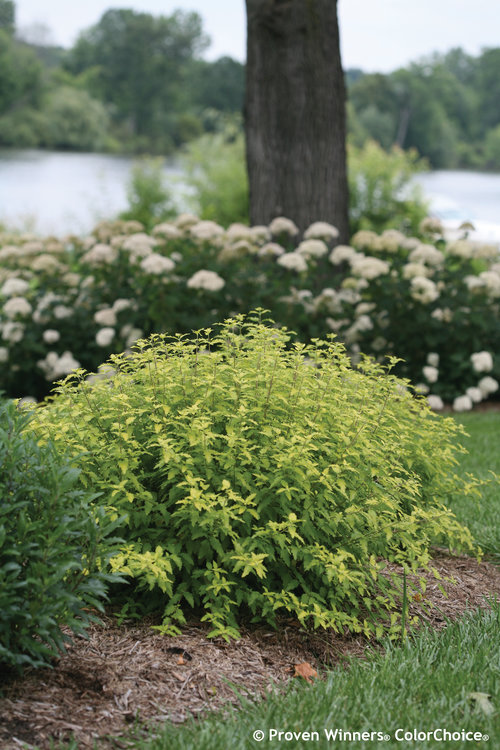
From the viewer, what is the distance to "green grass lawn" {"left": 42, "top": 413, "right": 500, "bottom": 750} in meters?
2.13

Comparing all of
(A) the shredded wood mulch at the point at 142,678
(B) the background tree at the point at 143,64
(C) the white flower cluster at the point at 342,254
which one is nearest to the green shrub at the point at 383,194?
(C) the white flower cluster at the point at 342,254

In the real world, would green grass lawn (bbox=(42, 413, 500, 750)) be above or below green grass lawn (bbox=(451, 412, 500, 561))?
above

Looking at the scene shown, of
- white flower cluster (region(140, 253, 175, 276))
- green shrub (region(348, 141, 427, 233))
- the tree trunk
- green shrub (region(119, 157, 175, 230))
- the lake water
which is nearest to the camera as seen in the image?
white flower cluster (region(140, 253, 175, 276))

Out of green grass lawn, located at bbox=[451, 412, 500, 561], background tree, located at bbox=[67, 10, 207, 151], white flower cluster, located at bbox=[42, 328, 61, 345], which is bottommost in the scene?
green grass lawn, located at bbox=[451, 412, 500, 561]

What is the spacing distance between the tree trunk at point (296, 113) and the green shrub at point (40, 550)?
245 inches

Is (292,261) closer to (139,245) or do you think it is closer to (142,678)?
(139,245)

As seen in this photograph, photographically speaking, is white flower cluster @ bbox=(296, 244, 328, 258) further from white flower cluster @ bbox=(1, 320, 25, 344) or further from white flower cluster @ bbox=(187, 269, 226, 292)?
white flower cluster @ bbox=(1, 320, 25, 344)

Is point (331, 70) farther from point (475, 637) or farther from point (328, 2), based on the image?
point (475, 637)

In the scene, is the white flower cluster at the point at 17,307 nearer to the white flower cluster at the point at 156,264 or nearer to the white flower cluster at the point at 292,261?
the white flower cluster at the point at 156,264

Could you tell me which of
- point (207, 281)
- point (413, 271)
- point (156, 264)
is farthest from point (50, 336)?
point (413, 271)

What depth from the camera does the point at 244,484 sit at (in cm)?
279

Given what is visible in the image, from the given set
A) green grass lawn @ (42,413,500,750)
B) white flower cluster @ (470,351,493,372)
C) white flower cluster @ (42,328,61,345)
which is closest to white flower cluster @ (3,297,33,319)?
white flower cluster @ (42,328,61,345)

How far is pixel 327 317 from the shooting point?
7422 mm

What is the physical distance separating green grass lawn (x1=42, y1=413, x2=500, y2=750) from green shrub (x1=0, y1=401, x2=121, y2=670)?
1.44 feet
